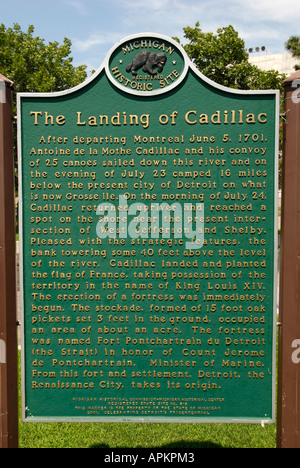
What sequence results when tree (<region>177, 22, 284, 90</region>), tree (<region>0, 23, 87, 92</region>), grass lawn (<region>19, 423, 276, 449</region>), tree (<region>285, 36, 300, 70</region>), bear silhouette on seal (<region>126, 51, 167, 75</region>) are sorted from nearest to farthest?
bear silhouette on seal (<region>126, 51, 167, 75</region>) < grass lawn (<region>19, 423, 276, 449</region>) < tree (<region>0, 23, 87, 92</region>) < tree (<region>177, 22, 284, 90</region>) < tree (<region>285, 36, 300, 70</region>)

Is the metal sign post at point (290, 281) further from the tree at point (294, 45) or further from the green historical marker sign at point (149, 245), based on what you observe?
the tree at point (294, 45)

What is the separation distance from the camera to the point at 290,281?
3.94 meters

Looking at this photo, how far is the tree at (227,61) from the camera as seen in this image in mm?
20094

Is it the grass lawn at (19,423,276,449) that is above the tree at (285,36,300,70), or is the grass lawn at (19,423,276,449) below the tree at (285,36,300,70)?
below

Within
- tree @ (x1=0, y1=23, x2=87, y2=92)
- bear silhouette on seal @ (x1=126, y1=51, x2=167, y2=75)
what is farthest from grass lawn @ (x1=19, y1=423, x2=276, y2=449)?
tree @ (x1=0, y1=23, x2=87, y2=92)

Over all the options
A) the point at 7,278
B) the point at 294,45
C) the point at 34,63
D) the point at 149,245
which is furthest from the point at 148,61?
the point at 294,45

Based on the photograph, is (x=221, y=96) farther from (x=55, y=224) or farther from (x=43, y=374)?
(x=43, y=374)

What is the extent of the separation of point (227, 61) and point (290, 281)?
1950 cm

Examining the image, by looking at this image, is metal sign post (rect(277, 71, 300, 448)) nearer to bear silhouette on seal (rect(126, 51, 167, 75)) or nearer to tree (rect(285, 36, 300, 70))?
bear silhouette on seal (rect(126, 51, 167, 75))

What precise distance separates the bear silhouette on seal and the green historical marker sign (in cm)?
2

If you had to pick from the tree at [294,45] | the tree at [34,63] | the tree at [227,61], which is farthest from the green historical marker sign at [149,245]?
the tree at [294,45]

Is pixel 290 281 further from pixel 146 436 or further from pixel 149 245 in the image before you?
pixel 146 436

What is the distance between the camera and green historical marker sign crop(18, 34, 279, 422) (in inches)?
156
